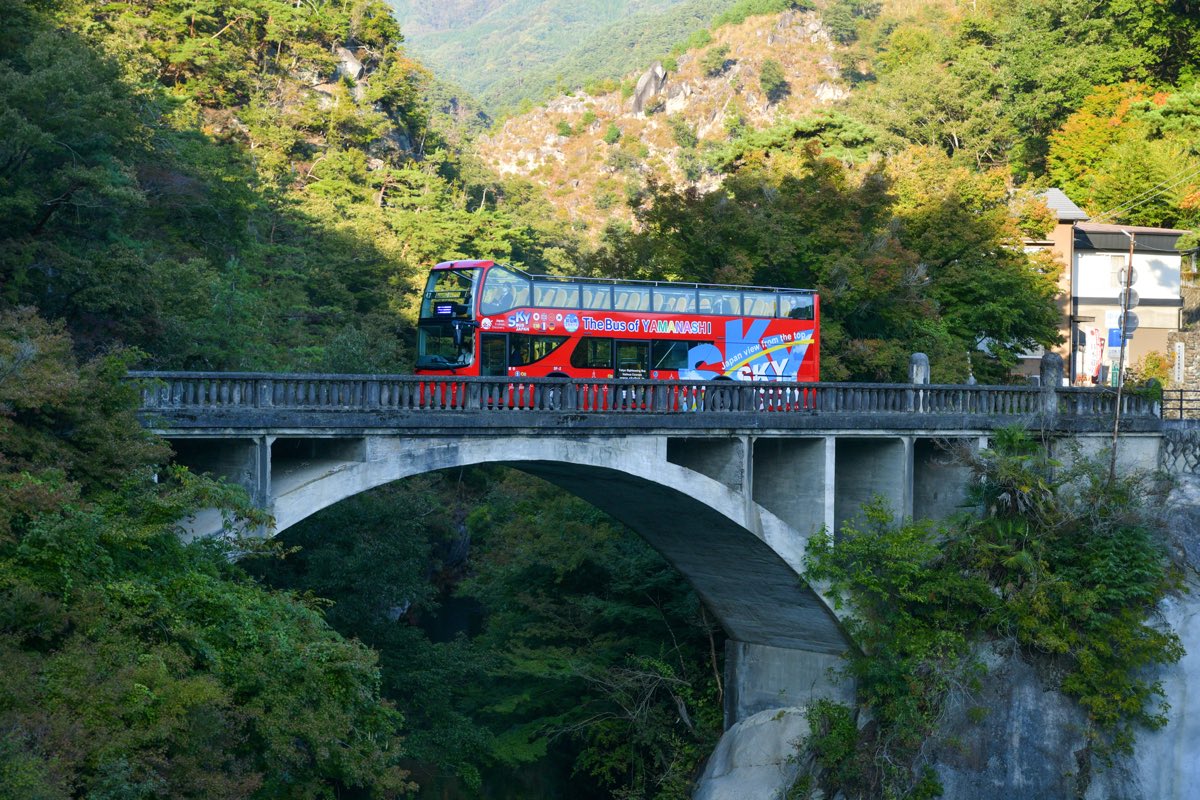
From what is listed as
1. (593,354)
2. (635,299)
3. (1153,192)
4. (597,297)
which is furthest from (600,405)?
(1153,192)

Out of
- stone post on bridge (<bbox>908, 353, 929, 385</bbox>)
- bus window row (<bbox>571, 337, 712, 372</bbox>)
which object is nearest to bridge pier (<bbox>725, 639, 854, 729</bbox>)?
stone post on bridge (<bbox>908, 353, 929, 385</bbox>)

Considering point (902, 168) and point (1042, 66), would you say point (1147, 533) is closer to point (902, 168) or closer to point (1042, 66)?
point (902, 168)

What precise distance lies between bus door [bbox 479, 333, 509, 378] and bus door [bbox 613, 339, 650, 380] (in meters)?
3.02

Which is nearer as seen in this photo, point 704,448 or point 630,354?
point 704,448

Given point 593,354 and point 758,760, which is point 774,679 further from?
point 593,354

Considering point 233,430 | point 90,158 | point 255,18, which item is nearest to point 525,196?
point 255,18

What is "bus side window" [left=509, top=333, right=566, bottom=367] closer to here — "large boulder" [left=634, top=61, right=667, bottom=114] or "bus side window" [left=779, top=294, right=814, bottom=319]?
"bus side window" [left=779, top=294, right=814, bottom=319]

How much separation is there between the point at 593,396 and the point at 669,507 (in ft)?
12.6

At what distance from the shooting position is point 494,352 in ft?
95.6

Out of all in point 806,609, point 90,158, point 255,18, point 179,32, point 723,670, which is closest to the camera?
point 90,158

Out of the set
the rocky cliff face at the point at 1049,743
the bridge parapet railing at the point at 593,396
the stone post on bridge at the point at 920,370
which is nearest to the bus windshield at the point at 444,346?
the bridge parapet railing at the point at 593,396

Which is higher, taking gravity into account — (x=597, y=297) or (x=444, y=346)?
(x=597, y=297)

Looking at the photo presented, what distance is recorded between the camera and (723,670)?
32.7 m

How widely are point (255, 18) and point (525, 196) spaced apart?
55287mm
